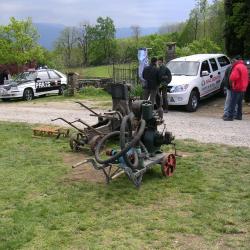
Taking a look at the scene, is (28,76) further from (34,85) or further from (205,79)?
(205,79)

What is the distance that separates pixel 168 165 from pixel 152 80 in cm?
672

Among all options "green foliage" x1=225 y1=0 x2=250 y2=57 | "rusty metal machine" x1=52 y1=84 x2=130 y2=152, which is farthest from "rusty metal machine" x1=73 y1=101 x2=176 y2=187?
"green foliage" x1=225 y1=0 x2=250 y2=57

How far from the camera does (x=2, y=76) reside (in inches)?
1084

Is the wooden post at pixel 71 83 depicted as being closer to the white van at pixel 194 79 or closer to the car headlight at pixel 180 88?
the white van at pixel 194 79

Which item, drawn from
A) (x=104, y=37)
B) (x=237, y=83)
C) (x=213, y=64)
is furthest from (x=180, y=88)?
(x=104, y=37)

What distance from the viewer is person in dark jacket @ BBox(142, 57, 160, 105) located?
14523mm

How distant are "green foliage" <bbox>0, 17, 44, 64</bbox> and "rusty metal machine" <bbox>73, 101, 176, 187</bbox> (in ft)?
97.4

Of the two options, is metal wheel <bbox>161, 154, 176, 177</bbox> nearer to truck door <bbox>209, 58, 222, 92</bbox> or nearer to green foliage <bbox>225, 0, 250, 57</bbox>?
truck door <bbox>209, 58, 222, 92</bbox>

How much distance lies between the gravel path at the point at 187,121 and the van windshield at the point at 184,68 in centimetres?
136

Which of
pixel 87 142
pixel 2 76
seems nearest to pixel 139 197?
pixel 87 142


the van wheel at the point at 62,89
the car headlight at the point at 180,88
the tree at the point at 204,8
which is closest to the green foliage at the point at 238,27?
the car headlight at the point at 180,88

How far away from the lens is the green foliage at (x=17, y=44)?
3683cm

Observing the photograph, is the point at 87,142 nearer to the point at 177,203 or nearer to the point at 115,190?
the point at 115,190

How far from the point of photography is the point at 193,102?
1666 centimetres
